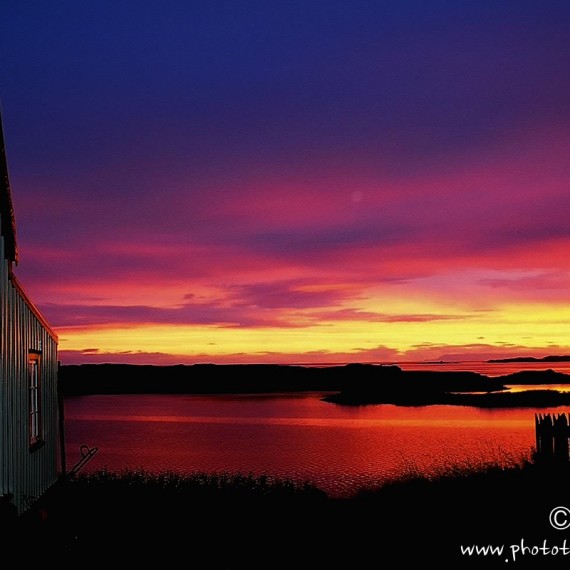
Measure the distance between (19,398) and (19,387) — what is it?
22cm

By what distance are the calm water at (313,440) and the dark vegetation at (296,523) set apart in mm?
5697

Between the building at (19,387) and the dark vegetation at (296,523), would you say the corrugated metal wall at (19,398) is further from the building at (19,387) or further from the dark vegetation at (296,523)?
the dark vegetation at (296,523)

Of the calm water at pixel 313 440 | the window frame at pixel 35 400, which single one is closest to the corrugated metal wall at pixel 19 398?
the window frame at pixel 35 400

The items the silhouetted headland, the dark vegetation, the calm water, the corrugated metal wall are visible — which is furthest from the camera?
the silhouetted headland

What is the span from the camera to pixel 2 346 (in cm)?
1311

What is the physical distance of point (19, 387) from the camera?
14.7 meters

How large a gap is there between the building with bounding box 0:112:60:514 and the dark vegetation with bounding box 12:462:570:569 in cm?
78

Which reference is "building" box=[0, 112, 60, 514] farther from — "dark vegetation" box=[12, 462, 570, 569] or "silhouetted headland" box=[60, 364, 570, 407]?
"silhouetted headland" box=[60, 364, 570, 407]

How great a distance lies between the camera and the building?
1334cm

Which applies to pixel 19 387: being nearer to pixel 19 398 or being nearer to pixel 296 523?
pixel 19 398

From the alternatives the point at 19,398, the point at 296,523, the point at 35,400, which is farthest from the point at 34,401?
the point at 296,523

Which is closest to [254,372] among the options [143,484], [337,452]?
[337,452]

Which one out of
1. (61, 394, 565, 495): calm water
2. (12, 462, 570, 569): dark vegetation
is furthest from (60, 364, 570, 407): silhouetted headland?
(12, 462, 570, 569): dark vegetation

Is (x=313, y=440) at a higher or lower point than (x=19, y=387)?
lower
